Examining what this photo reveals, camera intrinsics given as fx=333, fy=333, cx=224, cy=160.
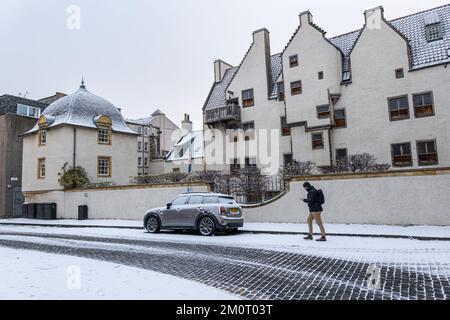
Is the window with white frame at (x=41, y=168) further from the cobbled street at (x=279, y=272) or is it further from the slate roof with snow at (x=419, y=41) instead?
the slate roof with snow at (x=419, y=41)

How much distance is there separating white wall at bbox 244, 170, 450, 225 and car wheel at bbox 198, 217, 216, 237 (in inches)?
144

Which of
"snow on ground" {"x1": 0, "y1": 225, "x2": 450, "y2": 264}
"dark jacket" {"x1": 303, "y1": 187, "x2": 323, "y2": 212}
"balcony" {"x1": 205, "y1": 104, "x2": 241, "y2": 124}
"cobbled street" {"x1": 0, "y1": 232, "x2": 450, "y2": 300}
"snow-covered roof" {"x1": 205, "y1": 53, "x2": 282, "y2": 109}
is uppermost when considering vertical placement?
"snow-covered roof" {"x1": 205, "y1": 53, "x2": 282, "y2": 109}

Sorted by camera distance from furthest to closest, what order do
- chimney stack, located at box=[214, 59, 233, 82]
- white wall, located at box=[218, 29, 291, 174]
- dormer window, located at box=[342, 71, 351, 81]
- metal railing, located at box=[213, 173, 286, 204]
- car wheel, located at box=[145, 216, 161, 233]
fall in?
chimney stack, located at box=[214, 59, 233, 82] < white wall, located at box=[218, 29, 291, 174] < dormer window, located at box=[342, 71, 351, 81] < metal railing, located at box=[213, 173, 286, 204] < car wheel, located at box=[145, 216, 161, 233]

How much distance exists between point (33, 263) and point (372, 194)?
12.6m

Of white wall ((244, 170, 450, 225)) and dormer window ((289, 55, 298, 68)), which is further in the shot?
dormer window ((289, 55, 298, 68))

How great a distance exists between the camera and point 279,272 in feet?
23.1

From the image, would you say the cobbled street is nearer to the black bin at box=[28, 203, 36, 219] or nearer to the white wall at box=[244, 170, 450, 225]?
the white wall at box=[244, 170, 450, 225]

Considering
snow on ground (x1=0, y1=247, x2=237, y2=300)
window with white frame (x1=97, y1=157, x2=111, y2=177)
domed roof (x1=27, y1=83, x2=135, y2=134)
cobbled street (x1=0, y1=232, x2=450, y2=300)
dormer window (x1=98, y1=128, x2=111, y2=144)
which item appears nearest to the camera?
snow on ground (x1=0, y1=247, x2=237, y2=300)

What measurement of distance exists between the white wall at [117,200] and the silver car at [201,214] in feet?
13.7

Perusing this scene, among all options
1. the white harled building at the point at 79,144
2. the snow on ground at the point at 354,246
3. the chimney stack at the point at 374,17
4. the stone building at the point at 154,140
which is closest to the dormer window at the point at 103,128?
the white harled building at the point at 79,144

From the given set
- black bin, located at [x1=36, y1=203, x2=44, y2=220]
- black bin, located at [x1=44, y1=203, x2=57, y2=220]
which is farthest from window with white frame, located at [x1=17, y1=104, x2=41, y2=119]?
black bin, located at [x1=44, y1=203, x2=57, y2=220]

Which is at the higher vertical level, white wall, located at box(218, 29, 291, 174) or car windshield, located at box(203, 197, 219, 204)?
white wall, located at box(218, 29, 291, 174)

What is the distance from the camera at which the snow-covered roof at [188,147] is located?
42812mm

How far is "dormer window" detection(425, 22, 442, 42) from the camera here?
77.4ft
